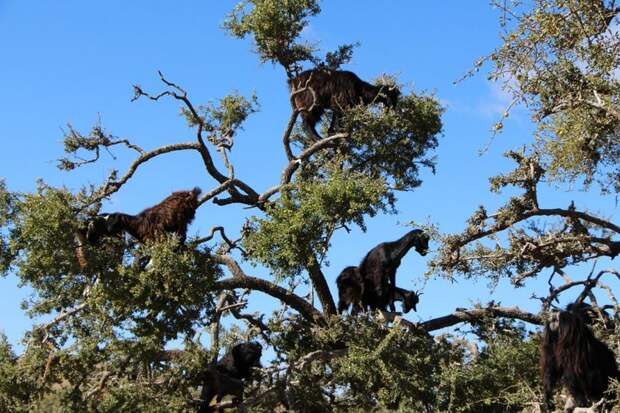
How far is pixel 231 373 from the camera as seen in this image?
38.5 ft

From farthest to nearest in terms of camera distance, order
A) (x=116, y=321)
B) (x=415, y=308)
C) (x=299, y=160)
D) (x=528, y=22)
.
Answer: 1. (x=299, y=160)
2. (x=415, y=308)
3. (x=116, y=321)
4. (x=528, y=22)

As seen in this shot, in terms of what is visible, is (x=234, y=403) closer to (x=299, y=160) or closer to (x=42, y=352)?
(x=42, y=352)

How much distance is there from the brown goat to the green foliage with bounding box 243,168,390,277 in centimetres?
93

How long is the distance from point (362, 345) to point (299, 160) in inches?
147

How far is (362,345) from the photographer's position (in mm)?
10984

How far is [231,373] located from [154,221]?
221cm

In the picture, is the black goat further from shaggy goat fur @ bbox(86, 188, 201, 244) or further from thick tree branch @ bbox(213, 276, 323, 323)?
shaggy goat fur @ bbox(86, 188, 201, 244)

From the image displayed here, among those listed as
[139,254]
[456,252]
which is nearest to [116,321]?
[139,254]

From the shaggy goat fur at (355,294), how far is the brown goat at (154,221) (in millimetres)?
2672

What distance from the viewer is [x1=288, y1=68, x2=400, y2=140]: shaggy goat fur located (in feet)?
46.7

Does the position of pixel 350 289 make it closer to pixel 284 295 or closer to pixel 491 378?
pixel 284 295

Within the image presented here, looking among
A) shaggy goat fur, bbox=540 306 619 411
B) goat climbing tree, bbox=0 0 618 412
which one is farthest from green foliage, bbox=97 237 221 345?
shaggy goat fur, bbox=540 306 619 411

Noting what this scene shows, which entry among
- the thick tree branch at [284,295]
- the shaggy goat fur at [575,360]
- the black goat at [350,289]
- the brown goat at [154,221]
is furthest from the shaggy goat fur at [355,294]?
the shaggy goat fur at [575,360]

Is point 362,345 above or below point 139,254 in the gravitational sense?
below
